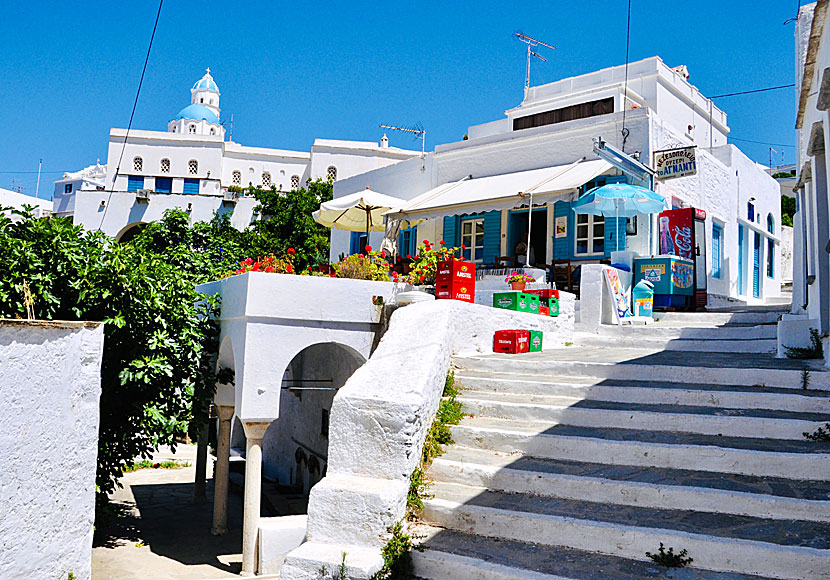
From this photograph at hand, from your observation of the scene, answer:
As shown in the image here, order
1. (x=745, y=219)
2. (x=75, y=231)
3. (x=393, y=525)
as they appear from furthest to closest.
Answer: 1. (x=745, y=219)
2. (x=75, y=231)
3. (x=393, y=525)

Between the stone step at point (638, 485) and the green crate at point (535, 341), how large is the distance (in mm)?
3802

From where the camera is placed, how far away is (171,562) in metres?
9.59

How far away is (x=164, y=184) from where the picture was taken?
1572 inches

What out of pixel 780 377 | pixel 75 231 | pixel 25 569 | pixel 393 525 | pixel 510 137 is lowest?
pixel 25 569

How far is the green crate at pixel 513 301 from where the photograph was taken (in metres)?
10.5

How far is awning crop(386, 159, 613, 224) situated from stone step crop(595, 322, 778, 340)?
133 inches

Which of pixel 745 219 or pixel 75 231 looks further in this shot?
pixel 745 219

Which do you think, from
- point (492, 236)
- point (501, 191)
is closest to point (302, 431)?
point (501, 191)

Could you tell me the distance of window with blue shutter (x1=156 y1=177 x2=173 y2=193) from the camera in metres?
39.5

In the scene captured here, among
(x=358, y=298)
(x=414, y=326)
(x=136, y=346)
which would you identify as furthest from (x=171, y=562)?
(x=414, y=326)

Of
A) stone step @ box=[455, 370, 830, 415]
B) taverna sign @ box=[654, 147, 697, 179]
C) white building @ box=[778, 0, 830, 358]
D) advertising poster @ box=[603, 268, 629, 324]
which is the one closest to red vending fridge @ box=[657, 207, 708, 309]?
taverna sign @ box=[654, 147, 697, 179]

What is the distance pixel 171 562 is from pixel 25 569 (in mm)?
3269

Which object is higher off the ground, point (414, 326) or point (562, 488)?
point (414, 326)

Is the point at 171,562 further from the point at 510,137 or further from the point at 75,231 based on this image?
the point at 510,137
